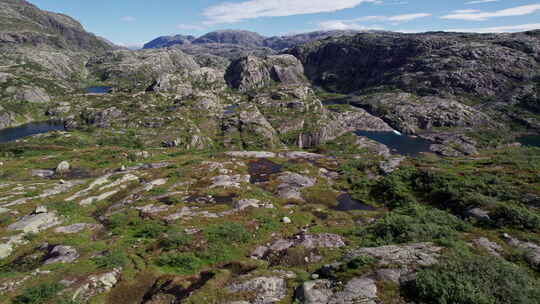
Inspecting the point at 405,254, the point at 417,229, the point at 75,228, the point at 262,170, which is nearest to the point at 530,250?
the point at 417,229

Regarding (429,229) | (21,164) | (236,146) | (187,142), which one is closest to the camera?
(429,229)

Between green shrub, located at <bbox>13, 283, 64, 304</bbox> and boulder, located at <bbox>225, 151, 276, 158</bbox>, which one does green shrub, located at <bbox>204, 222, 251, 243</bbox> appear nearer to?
green shrub, located at <bbox>13, 283, 64, 304</bbox>

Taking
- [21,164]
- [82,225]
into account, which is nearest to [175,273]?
[82,225]

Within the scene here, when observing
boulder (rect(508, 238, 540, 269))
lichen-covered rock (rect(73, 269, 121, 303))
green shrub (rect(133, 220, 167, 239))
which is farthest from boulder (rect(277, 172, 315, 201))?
lichen-covered rock (rect(73, 269, 121, 303))

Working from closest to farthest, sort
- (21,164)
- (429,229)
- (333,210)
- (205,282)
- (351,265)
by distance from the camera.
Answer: (351,265), (205,282), (429,229), (333,210), (21,164)

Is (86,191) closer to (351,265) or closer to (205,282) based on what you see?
(205,282)

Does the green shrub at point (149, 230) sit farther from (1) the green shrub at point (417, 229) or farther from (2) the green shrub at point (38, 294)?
(1) the green shrub at point (417, 229)

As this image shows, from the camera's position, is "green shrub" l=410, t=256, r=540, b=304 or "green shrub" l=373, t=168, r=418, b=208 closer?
"green shrub" l=410, t=256, r=540, b=304
